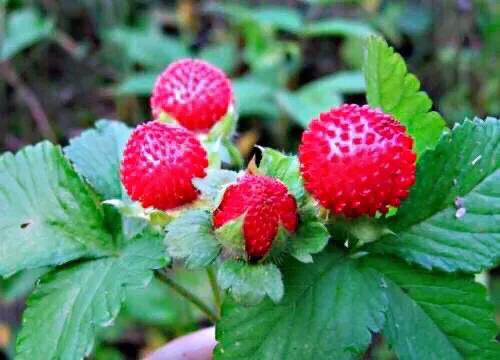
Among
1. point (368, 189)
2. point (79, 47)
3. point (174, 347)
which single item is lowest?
point (79, 47)

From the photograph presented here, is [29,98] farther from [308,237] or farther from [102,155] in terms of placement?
[308,237]

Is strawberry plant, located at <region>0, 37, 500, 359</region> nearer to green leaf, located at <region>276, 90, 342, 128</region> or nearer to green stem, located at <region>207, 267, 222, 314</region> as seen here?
green stem, located at <region>207, 267, 222, 314</region>

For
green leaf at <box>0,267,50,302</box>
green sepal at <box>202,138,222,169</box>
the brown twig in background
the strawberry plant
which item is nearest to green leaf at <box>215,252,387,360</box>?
the strawberry plant

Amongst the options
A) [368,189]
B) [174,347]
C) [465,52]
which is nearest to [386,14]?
[465,52]

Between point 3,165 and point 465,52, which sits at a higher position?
point 3,165

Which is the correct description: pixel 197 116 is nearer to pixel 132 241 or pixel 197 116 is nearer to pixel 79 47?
pixel 132 241

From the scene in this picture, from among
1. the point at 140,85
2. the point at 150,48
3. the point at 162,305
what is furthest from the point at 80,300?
the point at 150,48
